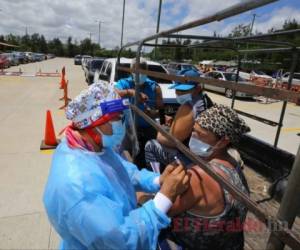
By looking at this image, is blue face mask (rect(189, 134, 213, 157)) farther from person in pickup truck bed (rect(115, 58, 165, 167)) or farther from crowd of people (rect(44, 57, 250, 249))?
person in pickup truck bed (rect(115, 58, 165, 167))

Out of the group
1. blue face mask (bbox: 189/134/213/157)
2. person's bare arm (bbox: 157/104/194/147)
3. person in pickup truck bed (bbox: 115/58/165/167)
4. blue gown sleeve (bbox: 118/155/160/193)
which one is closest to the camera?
blue face mask (bbox: 189/134/213/157)

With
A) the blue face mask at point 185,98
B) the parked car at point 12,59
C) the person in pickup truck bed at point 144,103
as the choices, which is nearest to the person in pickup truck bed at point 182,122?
the blue face mask at point 185,98

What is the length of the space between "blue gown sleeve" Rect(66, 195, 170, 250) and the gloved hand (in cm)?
19

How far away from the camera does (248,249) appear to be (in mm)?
2162

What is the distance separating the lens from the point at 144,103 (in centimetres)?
379

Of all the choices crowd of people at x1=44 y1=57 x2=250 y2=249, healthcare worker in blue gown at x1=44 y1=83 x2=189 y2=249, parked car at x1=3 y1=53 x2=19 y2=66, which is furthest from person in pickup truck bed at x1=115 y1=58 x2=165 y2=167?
parked car at x1=3 y1=53 x2=19 y2=66

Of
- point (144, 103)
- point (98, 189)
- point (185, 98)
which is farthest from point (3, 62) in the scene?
point (98, 189)

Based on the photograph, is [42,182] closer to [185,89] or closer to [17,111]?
[185,89]

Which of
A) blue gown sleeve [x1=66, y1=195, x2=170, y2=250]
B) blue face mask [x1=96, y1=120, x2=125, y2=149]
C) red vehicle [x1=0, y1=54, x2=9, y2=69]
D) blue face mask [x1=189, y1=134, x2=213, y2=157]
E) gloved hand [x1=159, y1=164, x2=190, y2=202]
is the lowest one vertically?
red vehicle [x1=0, y1=54, x2=9, y2=69]

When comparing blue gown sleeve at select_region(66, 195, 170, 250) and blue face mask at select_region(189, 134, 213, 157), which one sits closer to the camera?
blue gown sleeve at select_region(66, 195, 170, 250)

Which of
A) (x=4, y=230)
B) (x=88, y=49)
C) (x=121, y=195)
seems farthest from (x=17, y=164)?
(x=88, y=49)

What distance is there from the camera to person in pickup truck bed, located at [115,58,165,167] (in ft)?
12.1

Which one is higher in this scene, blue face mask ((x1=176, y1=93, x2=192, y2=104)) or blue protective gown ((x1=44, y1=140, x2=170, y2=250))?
blue face mask ((x1=176, y1=93, x2=192, y2=104))

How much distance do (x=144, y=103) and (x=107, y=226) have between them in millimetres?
2622
